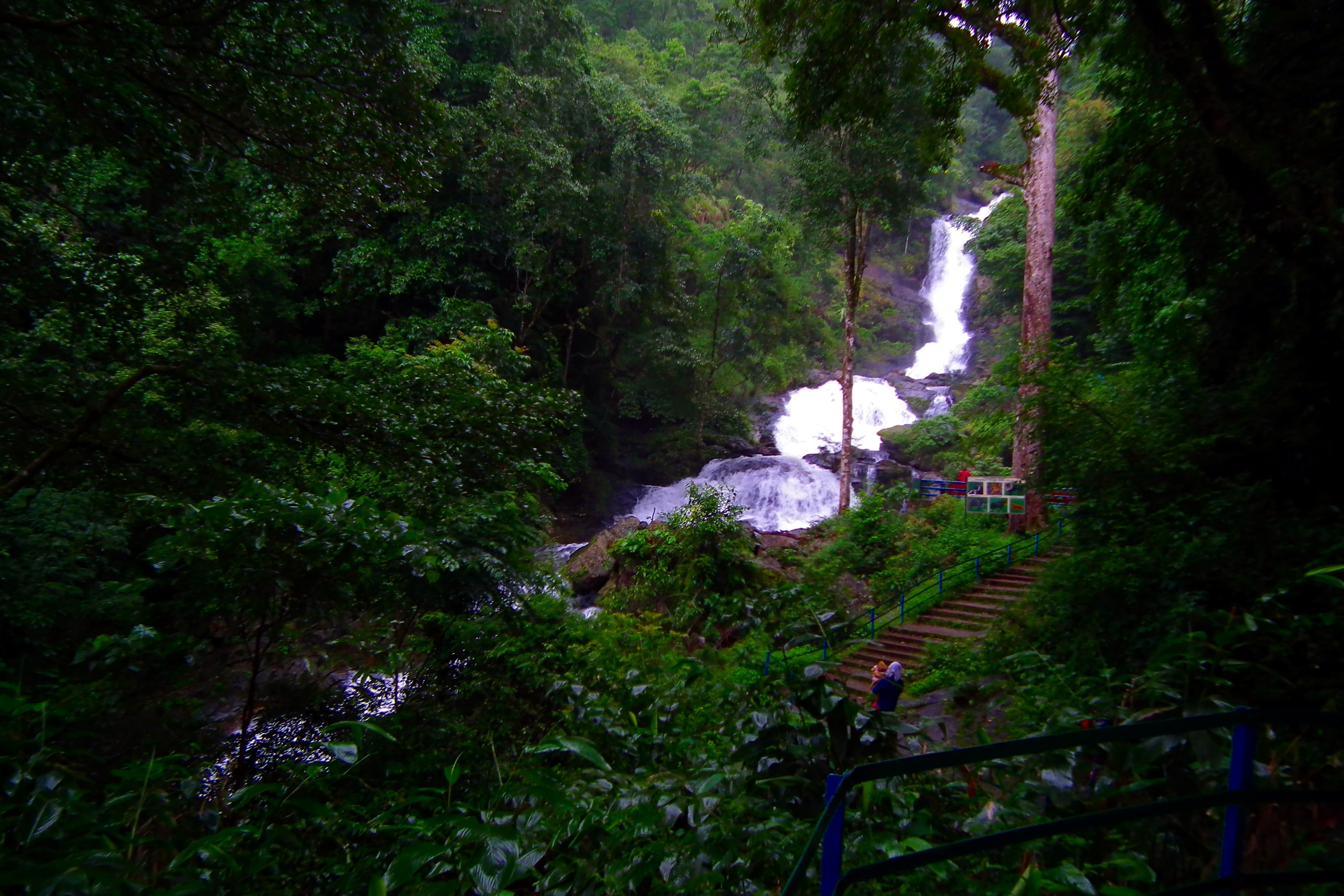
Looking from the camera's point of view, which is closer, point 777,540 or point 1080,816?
point 1080,816

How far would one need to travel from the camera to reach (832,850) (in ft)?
4.59

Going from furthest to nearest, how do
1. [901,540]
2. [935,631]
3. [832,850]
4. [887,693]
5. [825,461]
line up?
1. [825,461]
2. [901,540]
3. [935,631]
4. [887,693]
5. [832,850]

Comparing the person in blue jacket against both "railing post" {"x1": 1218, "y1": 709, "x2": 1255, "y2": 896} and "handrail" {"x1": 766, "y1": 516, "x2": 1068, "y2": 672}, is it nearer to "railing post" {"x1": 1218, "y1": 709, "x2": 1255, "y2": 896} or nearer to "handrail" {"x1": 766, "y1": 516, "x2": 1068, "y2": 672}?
"railing post" {"x1": 1218, "y1": 709, "x2": 1255, "y2": 896}

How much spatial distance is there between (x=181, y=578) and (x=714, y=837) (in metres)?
3.96

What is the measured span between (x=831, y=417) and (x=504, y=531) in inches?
904

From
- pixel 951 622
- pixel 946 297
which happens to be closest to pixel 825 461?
pixel 951 622

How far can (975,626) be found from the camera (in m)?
10.6

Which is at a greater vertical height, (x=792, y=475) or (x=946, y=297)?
(x=946, y=297)

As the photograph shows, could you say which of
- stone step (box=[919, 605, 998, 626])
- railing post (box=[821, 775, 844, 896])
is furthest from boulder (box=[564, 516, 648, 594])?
railing post (box=[821, 775, 844, 896])

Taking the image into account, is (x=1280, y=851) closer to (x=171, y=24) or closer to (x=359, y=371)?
(x=171, y=24)

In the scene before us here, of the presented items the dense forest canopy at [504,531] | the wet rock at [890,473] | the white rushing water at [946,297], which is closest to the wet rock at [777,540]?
the dense forest canopy at [504,531]

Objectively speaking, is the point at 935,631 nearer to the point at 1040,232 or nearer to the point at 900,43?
the point at 1040,232

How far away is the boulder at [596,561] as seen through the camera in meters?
14.5

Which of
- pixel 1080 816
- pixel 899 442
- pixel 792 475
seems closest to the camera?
pixel 1080 816
